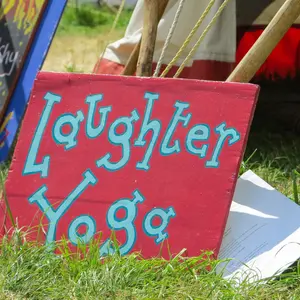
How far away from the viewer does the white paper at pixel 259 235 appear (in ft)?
6.07

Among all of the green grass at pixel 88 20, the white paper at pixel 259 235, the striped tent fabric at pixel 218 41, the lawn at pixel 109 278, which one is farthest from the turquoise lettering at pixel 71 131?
the green grass at pixel 88 20

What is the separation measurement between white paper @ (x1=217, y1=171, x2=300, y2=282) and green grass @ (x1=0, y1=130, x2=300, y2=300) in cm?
4

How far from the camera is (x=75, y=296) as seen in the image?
67.4 inches

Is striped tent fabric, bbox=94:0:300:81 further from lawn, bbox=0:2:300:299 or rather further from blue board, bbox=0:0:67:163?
lawn, bbox=0:2:300:299

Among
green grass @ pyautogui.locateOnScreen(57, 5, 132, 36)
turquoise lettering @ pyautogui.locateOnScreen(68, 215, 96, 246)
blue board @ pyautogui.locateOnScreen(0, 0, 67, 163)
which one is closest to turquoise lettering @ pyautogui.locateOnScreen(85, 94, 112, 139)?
turquoise lettering @ pyautogui.locateOnScreen(68, 215, 96, 246)

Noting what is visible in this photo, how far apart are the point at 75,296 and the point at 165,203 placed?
1.22ft

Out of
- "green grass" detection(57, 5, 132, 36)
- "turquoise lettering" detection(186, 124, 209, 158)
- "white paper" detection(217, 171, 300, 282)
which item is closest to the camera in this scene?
"white paper" detection(217, 171, 300, 282)

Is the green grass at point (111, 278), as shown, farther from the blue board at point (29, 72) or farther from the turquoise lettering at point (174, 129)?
the blue board at point (29, 72)

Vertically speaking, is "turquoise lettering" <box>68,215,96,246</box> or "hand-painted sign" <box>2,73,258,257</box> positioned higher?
"hand-painted sign" <box>2,73,258,257</box>

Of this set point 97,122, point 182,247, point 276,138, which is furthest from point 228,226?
point 276,138

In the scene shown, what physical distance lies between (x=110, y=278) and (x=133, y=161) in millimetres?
361

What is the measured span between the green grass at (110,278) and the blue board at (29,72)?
1154 millimetres

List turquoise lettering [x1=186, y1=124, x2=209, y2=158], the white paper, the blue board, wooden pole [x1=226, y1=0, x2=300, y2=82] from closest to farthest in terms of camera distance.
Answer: the white paper < turquoise lettering [x1=186, y1=124, x2=209, y2=158] < wooden pole [x1=226, y1=0, x2=300, y2=82] < the blue board

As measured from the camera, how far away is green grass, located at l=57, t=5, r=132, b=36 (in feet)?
22.7
